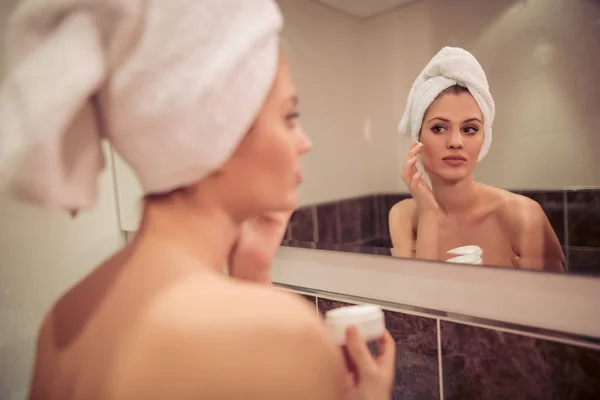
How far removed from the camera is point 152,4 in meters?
0.39

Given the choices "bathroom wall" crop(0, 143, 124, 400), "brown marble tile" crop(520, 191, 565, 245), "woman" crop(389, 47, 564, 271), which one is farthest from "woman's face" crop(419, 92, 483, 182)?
"bathroom wall" crop(0, 143, 124, 400)

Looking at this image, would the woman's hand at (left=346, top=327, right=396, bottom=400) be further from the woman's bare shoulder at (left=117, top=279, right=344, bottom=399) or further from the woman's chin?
the woman's chin

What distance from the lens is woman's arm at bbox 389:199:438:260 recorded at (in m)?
0.70

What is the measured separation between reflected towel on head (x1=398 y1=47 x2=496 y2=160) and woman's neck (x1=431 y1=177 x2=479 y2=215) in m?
0.05

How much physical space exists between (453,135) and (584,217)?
0.73ft

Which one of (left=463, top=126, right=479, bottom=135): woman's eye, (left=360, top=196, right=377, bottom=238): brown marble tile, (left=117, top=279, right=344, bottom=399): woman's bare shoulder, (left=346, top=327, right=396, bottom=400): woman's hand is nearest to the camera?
(left=117, top=279, right=344, bottom=399): woman's bare shoulder

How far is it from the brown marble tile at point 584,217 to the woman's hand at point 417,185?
193 mm

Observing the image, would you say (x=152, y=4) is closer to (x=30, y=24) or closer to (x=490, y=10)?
(x=30, y=24)

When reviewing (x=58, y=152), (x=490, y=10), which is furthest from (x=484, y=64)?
(x=58, y=152)

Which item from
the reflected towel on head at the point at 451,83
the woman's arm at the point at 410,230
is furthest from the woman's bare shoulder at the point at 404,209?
the reflected towel on head at the point at 451,83

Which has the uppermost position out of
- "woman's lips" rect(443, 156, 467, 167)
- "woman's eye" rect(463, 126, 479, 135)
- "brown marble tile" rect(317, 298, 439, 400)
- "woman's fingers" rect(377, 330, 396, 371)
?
"woman's eye" rect(463, 126, 479, 135)

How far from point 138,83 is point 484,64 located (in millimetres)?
524

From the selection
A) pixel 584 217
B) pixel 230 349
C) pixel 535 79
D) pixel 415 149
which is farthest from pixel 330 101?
pixel 230 349

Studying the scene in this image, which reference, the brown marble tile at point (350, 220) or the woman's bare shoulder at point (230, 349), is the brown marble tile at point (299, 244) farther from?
the woman's bare shoulder at point (230, 349)
